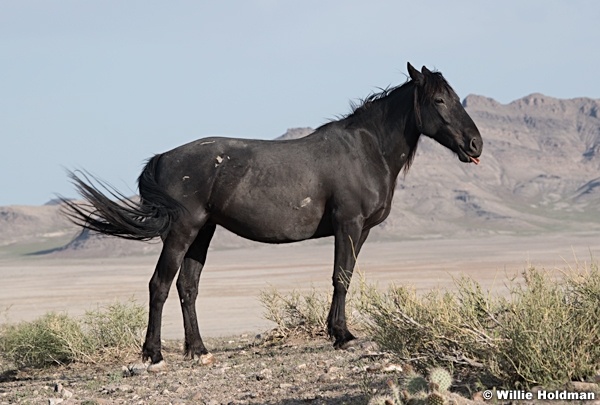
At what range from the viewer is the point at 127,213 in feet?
31.3

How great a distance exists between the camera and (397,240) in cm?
9062

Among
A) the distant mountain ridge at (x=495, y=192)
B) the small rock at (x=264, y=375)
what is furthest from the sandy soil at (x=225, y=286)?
the distant mountain ridge at (x=495, y=192)

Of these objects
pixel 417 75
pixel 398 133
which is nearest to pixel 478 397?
pixel 398 133

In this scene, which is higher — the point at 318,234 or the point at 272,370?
the point at 318,234

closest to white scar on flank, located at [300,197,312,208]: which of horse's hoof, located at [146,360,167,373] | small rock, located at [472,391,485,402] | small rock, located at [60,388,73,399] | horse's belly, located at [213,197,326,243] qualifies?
horse's belly, located at [213,197,326,243]

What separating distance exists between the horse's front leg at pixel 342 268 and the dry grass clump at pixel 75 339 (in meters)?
2.56

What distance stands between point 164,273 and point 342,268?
1809 mm

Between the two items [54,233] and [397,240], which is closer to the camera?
[397,240]

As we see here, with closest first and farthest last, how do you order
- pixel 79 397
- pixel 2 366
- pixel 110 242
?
pixel 79 397, pixel 2 366, pixel 110 242

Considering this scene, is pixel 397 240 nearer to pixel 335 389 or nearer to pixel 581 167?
pixel 581 167

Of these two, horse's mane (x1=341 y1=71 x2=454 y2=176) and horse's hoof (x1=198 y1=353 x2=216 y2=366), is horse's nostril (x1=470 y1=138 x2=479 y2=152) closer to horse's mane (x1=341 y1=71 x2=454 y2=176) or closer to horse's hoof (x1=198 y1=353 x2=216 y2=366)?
horse's mane (x1=341 y1=71 x2=454 y2=176)

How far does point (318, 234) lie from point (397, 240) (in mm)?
81472

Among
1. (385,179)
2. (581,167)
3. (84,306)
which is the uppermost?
(581,167)

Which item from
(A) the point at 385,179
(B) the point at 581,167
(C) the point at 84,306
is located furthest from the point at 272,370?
(B) the point at 581,167
